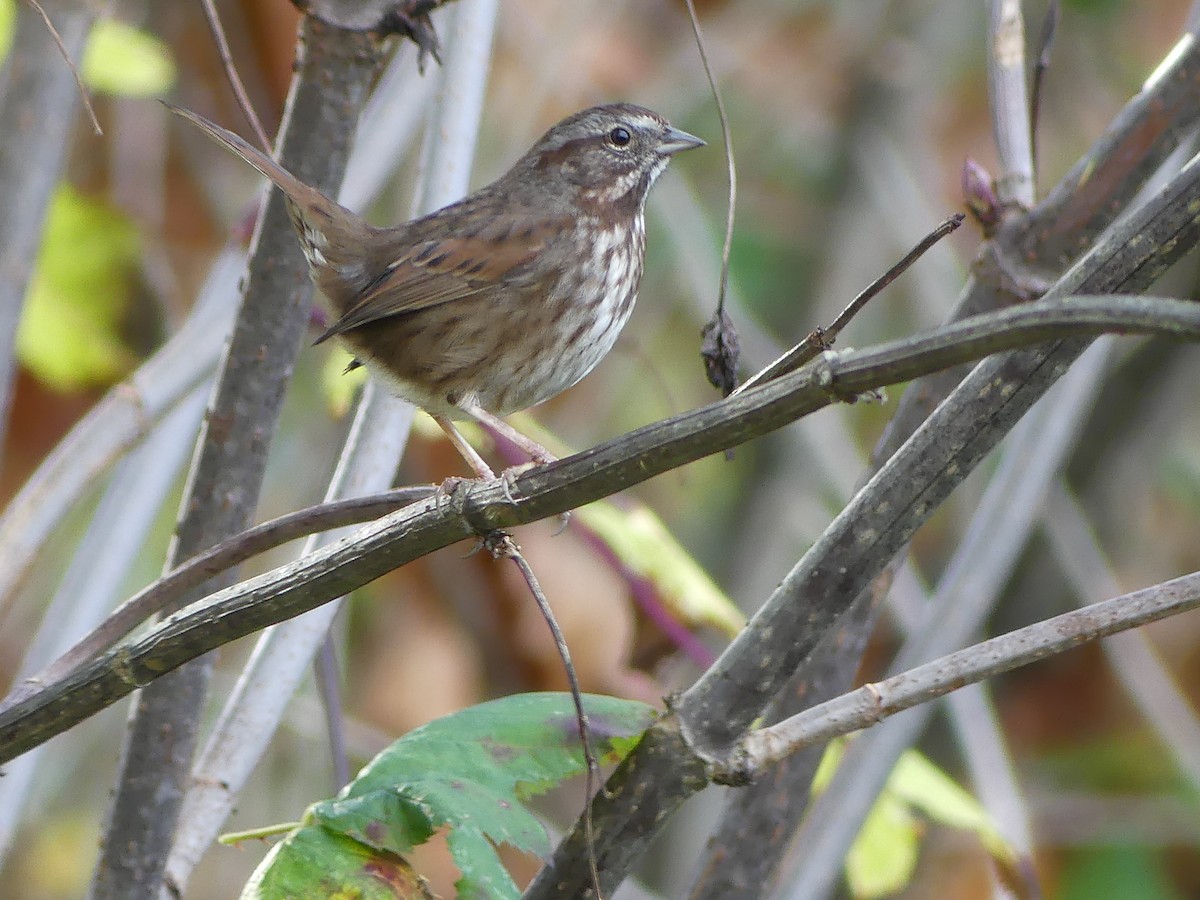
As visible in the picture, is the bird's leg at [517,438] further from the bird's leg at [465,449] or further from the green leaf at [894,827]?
the green leaf at [894,827]

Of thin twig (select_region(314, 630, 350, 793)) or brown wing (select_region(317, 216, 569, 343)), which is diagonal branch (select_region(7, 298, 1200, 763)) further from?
brown wing (select_region(317, 216, 569, 343))

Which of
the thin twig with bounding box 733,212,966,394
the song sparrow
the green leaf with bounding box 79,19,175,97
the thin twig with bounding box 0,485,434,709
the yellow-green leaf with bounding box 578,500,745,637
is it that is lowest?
the thin twig with bounding box 733,212,966,394

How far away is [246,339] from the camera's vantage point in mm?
2449

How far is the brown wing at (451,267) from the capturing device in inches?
126

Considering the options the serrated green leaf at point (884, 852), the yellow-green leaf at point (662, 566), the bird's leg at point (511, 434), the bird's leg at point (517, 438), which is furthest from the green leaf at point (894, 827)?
the bird's leg at point (511, 434)

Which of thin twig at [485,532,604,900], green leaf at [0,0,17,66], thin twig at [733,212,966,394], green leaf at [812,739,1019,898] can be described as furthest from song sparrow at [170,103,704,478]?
thin twig at [733,212,966,394]

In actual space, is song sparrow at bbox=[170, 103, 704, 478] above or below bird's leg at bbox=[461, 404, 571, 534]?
above

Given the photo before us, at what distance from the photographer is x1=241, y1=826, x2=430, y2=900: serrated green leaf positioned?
1899mm

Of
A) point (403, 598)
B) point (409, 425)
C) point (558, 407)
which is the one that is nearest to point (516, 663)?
point (403, 598)

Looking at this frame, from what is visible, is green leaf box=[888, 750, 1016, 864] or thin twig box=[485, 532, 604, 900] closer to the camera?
thin twig box=[485, 532, 604, 900]

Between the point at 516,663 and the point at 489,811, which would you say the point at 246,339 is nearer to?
the point at 489,811

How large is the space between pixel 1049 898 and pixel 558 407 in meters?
2.67

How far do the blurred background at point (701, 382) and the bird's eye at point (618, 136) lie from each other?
3.66ft

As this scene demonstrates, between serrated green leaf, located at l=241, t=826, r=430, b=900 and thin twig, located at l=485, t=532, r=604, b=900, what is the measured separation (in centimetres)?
24
